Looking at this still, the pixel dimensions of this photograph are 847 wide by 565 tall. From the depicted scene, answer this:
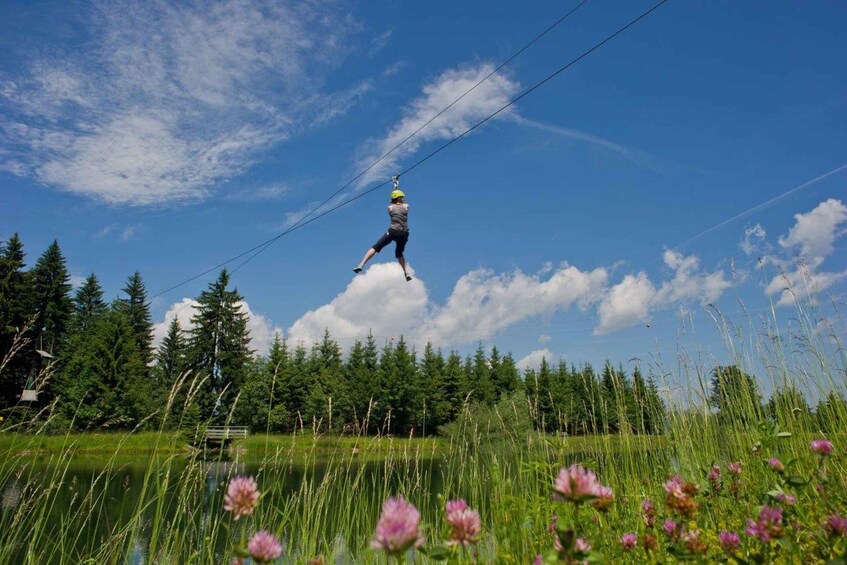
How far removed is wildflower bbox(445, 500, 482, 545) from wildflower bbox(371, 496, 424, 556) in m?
0.16

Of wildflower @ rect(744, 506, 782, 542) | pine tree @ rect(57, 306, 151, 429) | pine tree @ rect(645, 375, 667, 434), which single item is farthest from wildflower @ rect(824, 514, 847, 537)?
pine tree @ rect(57, 306, 151, 429)

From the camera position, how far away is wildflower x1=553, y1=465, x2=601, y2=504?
0.85 metres

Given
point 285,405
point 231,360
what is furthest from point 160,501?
point 231,360

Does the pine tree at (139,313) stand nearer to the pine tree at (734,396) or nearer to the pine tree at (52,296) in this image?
the pine tree at (52,296)

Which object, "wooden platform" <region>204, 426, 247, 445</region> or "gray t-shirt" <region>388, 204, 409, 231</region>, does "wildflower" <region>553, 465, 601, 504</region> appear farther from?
"gray t-shirt" <region>388, 204, 409, 231</region>

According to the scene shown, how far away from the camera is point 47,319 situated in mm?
37875

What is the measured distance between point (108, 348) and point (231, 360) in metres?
11.1

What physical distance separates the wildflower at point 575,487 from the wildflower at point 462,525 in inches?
6.8

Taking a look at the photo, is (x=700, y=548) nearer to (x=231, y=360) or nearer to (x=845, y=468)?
(x=845, y=468)

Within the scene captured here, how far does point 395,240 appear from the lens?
21.5 ft

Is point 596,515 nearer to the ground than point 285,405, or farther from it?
nearer to the ground

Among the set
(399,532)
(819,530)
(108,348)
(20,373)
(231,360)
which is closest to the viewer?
(399,532)

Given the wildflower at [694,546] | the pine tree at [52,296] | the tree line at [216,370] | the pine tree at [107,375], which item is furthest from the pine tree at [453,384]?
the wildflower at [694,546]

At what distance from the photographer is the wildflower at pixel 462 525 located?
0.97m
